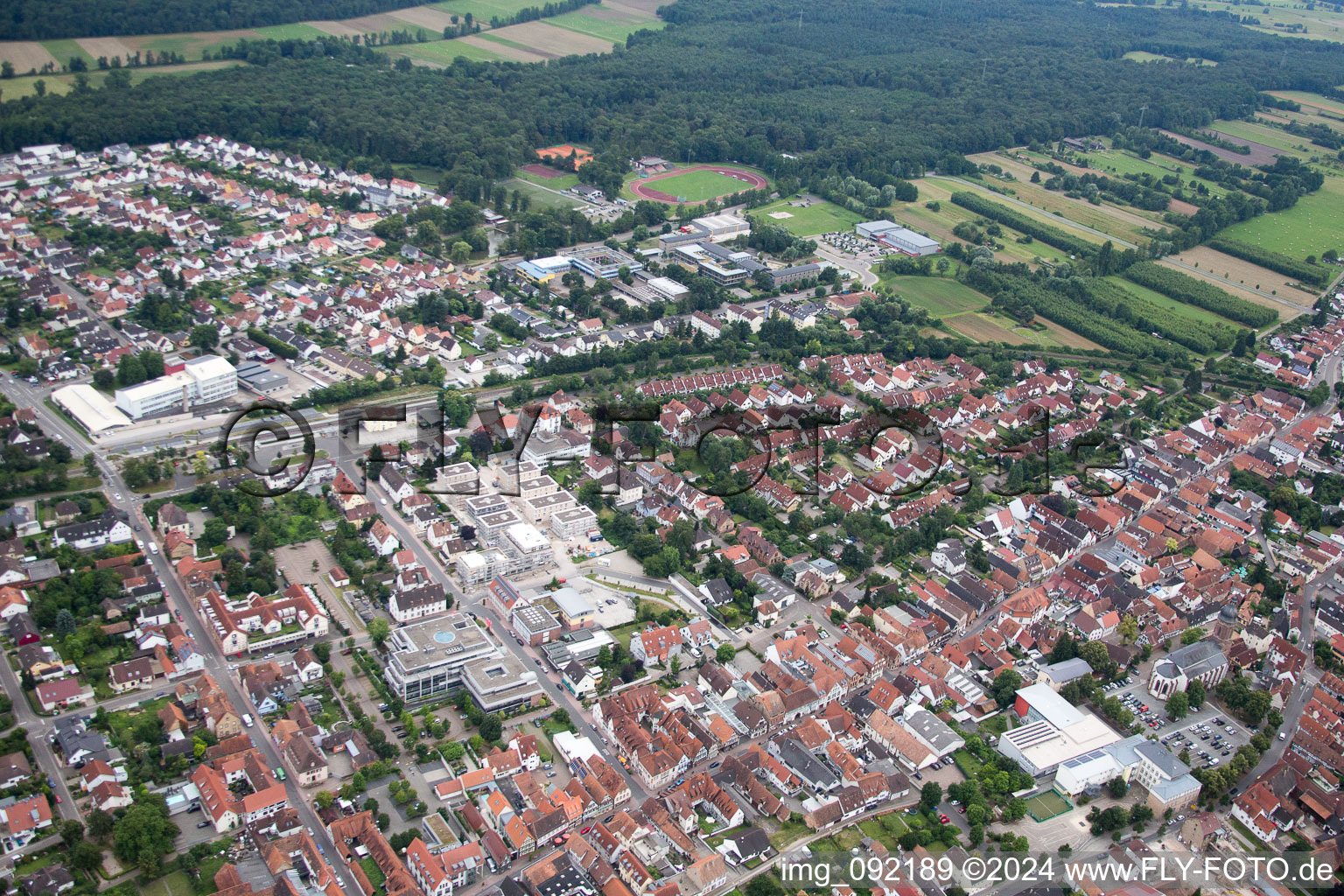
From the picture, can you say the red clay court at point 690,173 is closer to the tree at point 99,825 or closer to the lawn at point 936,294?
the lawn at point 936,294

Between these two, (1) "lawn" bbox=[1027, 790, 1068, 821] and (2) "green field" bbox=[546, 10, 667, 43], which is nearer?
(1) "lawn" bbox=[1027, 790, 1068, 821]

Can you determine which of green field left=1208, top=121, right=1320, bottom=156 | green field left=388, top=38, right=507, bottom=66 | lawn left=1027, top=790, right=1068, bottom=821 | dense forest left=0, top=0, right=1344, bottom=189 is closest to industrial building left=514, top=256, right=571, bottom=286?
dense forest left=0, top=0, right=1344, bottom=189

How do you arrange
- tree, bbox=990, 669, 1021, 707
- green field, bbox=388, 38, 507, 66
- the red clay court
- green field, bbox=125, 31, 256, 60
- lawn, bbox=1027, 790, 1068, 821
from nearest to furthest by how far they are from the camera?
lawn, bbox=1027, 790, 1068, 821 → tree, bbox=990, 669, 1021, 707 → the red clay court → green field, bbox=125, 31, 256, 60 → green field, bbox=388, 38, 507, 66

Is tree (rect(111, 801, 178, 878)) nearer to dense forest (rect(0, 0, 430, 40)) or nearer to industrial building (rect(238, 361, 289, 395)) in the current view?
industrial building (rect(238, 361, 289, 395))

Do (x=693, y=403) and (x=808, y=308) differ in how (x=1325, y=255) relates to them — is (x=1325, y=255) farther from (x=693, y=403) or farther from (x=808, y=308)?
(x=693, y=403)

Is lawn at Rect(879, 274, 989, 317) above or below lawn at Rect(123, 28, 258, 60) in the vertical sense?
below

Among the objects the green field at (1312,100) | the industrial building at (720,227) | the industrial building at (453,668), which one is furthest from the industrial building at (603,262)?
the green field at (1312,100)
